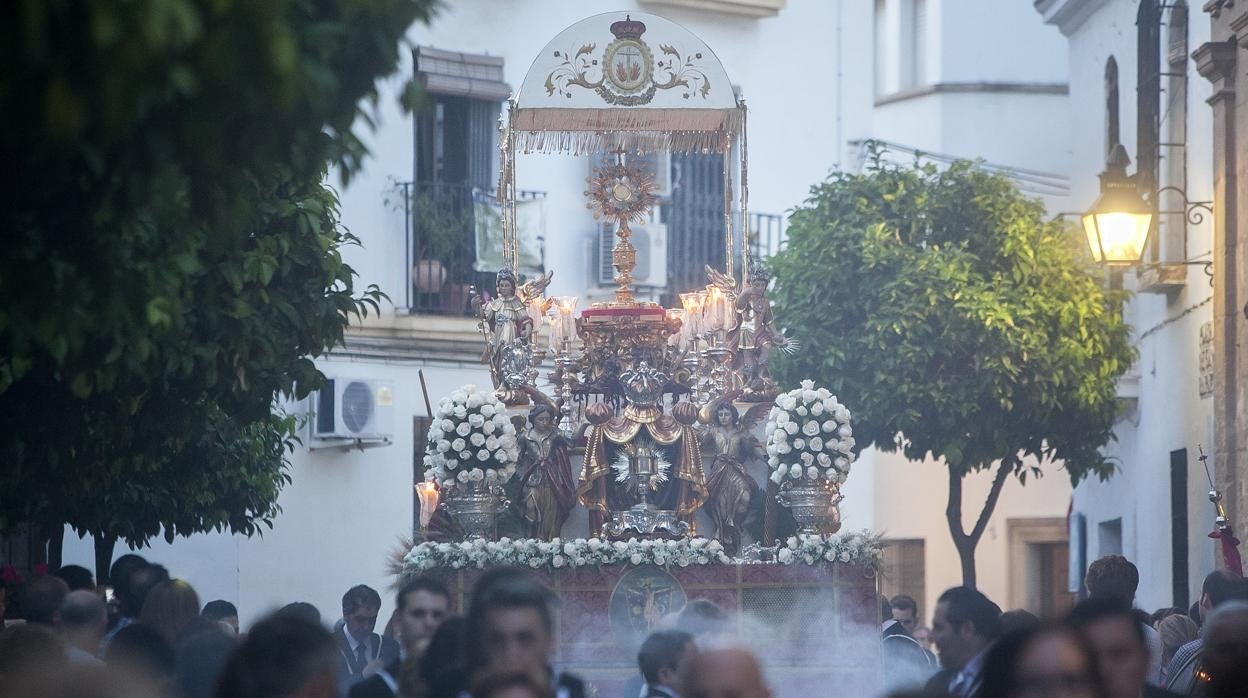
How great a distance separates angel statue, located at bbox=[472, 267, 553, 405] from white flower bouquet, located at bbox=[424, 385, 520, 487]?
27.8 inches

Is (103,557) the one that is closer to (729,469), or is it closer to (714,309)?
(729,469)

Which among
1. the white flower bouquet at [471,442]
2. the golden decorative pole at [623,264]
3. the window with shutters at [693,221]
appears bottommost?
the white flower bouquet at [471,442]

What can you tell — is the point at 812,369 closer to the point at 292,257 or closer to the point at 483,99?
the point at 483,99

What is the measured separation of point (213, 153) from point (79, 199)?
89 cm

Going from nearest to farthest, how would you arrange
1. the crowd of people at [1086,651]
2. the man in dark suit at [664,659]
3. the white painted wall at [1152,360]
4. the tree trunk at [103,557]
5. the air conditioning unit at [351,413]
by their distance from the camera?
the crowd of people at [1086,651]
the man in dark suit at [664,659]
the tree trunk at [103,557]
the white painted wall at [1152,360]
the air conditioning unit at [351,413]

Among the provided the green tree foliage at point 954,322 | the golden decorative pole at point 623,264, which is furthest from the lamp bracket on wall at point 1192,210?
the golden decorative pole at point 623,264

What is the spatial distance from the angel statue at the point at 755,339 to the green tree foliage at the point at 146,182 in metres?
5.43

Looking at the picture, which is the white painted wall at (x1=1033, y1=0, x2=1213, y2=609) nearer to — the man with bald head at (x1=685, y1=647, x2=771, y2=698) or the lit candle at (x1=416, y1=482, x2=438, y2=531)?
the lit candle at (x1=416, y1=482, x2=438, y2=531)

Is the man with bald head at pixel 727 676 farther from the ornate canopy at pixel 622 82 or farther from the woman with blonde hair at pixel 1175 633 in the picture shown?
the ornate canopy at pixel 622 82

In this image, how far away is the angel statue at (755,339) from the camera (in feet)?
50.2

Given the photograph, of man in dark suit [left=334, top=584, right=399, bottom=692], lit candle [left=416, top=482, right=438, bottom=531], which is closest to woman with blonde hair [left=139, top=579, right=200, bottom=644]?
man in dark suit [left=334, top=584, right=399, bottom=692]

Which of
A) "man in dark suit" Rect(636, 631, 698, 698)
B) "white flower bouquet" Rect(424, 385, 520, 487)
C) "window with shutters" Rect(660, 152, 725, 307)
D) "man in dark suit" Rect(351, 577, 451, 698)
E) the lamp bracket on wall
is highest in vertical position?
"window with shutters" Rect(660, 152, 725, 307)

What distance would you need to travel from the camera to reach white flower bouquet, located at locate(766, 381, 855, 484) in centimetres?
1452

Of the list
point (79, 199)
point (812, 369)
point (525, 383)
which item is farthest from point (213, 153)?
point (812, 369)
